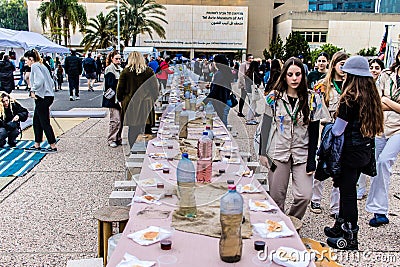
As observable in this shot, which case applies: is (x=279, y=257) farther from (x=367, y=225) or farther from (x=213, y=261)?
(x=367, y=225)

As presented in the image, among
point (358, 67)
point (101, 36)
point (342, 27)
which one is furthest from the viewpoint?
point (342, 27)

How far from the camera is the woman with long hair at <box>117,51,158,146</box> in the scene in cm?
638

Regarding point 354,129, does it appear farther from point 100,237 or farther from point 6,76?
point 6,76

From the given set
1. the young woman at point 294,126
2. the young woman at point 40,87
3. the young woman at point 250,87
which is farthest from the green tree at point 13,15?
the young woman at point 294,126

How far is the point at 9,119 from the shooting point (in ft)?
24.8

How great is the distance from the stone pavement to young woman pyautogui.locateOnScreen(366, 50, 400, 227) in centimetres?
19

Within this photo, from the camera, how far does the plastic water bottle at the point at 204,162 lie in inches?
128

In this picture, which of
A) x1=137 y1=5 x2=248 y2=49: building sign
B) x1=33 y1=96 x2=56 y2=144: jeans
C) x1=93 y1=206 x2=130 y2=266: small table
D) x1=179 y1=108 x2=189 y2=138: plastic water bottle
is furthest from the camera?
x1=137 y1=5 x2=248 y2=49: building sign

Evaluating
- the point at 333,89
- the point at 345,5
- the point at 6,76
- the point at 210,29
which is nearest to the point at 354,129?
the point at 333,89

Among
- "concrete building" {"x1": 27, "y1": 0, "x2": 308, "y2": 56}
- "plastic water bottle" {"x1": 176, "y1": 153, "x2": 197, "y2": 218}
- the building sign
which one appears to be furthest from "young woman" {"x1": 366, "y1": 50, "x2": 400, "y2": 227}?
the building sign

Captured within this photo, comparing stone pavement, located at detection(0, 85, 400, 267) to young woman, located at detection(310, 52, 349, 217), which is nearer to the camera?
stone pavement, located at detection(0, 85, 400, 267)

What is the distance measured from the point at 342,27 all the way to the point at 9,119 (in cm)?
5359

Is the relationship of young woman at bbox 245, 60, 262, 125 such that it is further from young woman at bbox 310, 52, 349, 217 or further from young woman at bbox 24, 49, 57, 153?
young woman at bbox 310, 52, 349, 217

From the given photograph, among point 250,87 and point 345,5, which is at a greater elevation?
point 345,5
